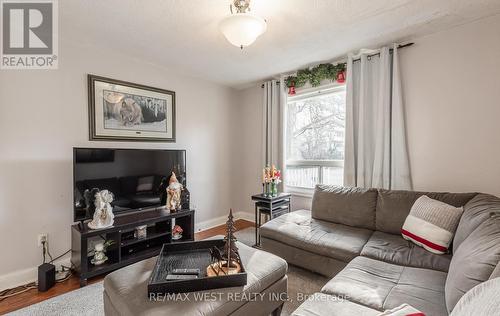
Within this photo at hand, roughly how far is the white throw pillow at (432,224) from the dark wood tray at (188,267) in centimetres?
148

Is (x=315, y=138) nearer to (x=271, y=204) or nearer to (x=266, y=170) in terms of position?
(x=266, y=170)

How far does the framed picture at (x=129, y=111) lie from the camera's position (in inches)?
100

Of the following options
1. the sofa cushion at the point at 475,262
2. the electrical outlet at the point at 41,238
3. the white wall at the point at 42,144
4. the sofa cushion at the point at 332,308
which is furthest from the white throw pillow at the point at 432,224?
the electrical outlet at the point at 41,238

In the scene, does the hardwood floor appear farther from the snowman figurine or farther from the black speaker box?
the snowman figurine

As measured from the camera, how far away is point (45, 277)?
201cm

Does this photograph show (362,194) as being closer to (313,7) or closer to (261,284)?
(261,284)

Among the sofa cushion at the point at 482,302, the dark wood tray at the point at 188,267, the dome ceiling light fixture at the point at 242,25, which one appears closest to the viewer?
the sofa cushion at the point at 482,302

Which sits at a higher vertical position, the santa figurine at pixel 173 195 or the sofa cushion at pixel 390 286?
the santa figurine at pixel 173 195

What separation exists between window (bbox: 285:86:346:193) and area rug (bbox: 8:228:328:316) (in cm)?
147

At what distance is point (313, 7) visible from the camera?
188 centimetres

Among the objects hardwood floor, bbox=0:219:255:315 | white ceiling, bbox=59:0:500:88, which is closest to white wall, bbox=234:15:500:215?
white ceiling, bbox=59:0:500:88

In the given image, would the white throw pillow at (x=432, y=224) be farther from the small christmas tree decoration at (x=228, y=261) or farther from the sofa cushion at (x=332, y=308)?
the small christmas tree decoration at (x=228, y=261)
